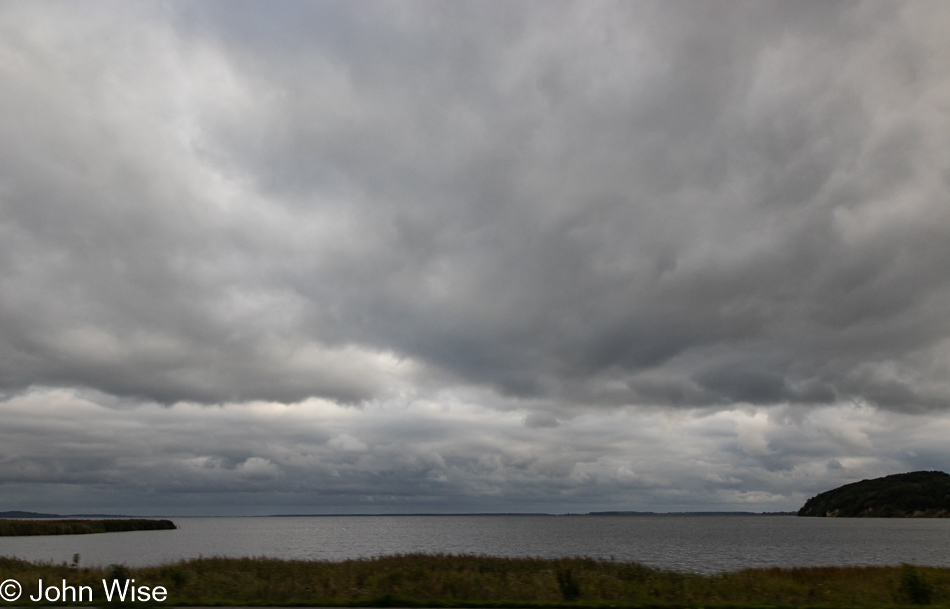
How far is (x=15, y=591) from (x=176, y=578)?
6.71 m

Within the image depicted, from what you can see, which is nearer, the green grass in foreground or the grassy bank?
the green grass in foreground

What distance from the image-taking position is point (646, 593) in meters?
25.0

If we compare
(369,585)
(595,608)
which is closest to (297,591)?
(369,585)

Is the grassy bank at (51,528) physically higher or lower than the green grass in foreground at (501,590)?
lower

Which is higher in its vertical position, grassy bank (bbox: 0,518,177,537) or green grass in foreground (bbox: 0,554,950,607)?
green grass in foreground (bbox: 0,554,950,607)

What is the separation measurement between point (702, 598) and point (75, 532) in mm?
163336

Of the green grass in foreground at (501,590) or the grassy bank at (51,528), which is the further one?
the grassy bank at (51,528)

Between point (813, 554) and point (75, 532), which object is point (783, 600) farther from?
point (75, 532)

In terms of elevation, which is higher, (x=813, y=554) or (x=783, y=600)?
(x=783, y=600)

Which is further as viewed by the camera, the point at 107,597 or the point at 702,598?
the point at 702,598

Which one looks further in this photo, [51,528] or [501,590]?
[51,528]

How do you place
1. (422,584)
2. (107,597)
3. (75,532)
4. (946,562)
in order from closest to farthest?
(107,597) → (422,584) → (946,562) → (75,532)

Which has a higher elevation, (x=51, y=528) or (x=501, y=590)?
(x=501, y=590)

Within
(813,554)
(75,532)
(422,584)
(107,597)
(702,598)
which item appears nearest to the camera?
(107,597)
